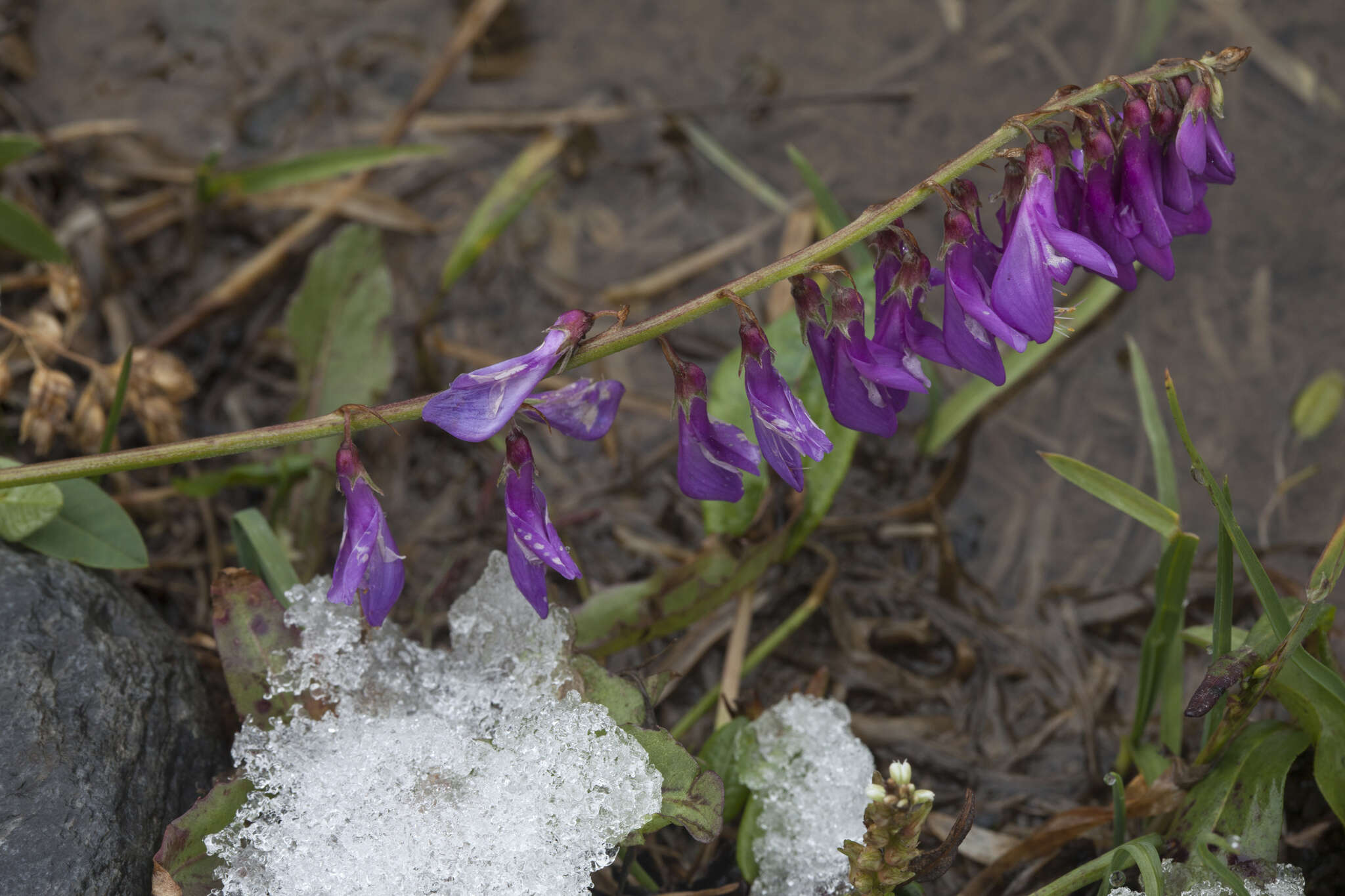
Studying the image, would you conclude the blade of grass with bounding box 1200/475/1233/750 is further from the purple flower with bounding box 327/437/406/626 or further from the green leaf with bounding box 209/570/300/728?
the green leaf with bounding box 209/570/300/728

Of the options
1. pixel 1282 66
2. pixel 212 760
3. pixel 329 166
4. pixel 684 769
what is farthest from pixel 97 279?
pixel 1282 66

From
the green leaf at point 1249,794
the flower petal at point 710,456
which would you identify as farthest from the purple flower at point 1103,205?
the green leaf at point 1249,794

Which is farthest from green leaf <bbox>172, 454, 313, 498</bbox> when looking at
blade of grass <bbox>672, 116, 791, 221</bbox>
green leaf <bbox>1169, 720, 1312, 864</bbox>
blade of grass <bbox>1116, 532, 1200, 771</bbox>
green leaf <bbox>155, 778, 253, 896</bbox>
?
green leaf <bbox>1169, 720, 1312, 864</bbox>

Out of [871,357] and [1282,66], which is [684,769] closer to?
[871,357]

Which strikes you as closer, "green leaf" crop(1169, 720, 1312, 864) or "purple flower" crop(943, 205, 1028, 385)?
"purple flower" crop(943, 205, 1028, 385)

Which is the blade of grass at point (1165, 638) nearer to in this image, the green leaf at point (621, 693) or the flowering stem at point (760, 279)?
the flowering stem at point (760, 279)
